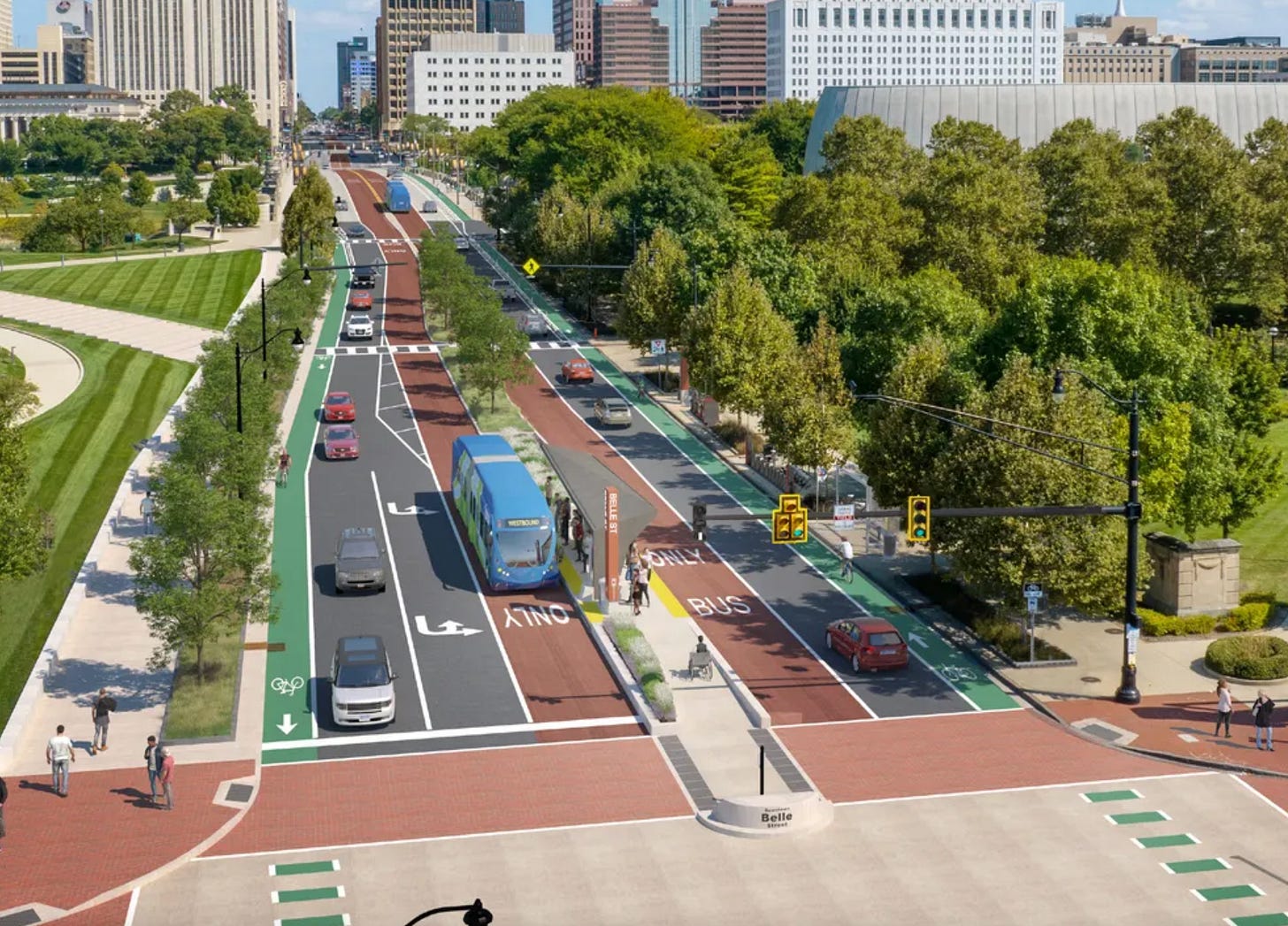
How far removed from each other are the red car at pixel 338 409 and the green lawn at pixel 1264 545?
3967 cm

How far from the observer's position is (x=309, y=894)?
117 feet

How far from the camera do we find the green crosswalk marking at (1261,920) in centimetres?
3397

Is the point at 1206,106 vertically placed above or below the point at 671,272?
above

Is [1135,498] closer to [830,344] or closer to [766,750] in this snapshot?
[766,750]

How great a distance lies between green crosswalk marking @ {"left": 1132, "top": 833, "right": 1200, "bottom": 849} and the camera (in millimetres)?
38000

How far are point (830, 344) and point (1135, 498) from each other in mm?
28558

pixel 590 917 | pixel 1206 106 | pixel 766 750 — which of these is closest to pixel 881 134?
pixel 1206 106

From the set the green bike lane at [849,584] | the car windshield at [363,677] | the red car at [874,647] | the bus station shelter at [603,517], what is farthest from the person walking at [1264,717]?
the car windshield at [363,677]

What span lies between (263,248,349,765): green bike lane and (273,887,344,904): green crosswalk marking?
25.8 ft

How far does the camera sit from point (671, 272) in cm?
9906

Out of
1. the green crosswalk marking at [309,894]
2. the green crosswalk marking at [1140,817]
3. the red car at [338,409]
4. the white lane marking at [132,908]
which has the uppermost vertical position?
the red car at [338,409]

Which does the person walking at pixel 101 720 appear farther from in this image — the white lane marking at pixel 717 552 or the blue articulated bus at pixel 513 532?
the white lane marking at pixel 717 552

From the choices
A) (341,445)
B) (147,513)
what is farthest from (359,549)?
(341,445)

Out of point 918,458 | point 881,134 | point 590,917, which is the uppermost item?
point 881,134
